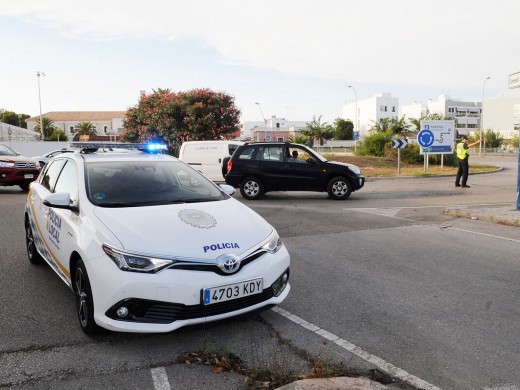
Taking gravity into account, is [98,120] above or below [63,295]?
above

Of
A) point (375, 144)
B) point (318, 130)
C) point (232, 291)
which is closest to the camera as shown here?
point (232, 291)

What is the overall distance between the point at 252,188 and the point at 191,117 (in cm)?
1661

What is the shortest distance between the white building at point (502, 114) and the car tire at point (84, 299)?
4388 inches

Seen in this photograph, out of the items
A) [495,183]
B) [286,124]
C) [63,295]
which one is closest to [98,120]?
[286,124]

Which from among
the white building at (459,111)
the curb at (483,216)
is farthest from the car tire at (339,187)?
the white building at (459,111)

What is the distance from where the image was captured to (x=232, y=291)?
11.5 feet

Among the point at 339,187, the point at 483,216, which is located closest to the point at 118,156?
the point at 483,216

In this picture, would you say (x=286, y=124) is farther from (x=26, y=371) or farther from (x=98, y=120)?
(x=26, y=371)

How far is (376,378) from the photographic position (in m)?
3.14

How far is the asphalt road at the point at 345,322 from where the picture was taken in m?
3.24

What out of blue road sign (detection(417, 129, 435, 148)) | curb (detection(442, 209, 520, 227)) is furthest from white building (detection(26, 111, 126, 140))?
curb (detection(442, 209, 520, 227))

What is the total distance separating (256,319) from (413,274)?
245 centimetres

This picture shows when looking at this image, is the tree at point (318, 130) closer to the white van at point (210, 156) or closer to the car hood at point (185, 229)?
the white van at point (210, 156)

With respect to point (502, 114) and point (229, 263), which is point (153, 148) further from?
point (502, 114)
